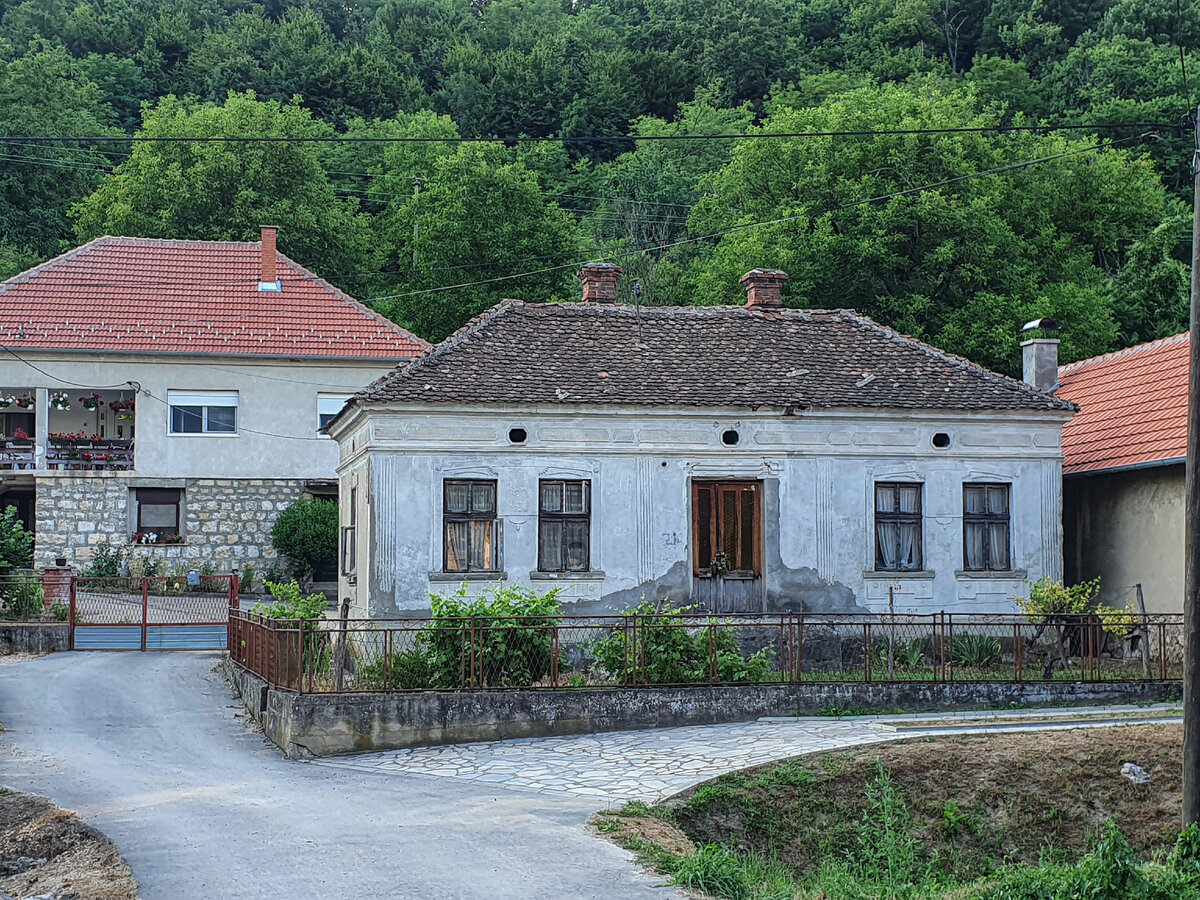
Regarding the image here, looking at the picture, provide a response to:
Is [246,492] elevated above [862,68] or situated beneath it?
situated beneath

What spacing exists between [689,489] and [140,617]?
12.0 meters

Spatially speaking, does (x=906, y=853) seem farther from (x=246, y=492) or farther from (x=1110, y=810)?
(x=246, y=492)

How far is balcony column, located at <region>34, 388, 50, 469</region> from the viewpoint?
37159 millimetres

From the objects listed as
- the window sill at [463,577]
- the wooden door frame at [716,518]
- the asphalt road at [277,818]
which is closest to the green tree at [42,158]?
the window sill at [463,577]

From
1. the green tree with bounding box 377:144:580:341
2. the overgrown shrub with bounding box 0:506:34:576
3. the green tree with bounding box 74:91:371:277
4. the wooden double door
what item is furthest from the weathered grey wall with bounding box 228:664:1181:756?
the green tree with bounding box 74:91:371:277

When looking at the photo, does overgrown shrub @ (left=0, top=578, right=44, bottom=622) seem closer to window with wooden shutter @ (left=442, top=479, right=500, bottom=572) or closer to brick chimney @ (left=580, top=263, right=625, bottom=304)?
window with wooden shutter @ (left=442, top=479, right=500, bottom=572)

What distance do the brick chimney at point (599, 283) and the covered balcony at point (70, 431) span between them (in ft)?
53.0

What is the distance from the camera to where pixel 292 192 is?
53594 millimetres

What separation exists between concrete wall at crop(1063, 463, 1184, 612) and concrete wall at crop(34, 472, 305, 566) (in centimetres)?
2083

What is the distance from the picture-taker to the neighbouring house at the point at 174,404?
122 feet

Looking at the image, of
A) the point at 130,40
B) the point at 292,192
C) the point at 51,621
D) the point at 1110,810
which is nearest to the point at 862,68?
the point at 292,192

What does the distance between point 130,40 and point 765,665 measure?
220 feet

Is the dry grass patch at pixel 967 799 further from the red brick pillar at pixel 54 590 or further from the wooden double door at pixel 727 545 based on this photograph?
the red brick pillar at pixel 54 590

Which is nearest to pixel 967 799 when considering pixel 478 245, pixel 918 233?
pixel 918 233
